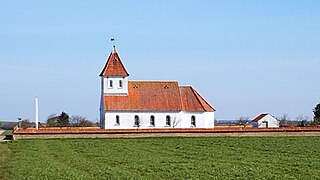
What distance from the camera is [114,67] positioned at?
2958 inches

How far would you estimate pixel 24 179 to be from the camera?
22.1 metres

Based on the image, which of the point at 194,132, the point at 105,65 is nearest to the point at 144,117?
the point at 105,65

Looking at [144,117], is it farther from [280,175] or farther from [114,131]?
[280,175]

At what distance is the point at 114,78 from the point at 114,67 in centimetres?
161

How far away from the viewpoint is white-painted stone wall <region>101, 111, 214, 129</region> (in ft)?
234

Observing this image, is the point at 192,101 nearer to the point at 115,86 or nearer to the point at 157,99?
the point at 157,99

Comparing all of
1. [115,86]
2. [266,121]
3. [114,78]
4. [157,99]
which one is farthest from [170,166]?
[266,121]

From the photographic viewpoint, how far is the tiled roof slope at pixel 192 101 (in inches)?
2901

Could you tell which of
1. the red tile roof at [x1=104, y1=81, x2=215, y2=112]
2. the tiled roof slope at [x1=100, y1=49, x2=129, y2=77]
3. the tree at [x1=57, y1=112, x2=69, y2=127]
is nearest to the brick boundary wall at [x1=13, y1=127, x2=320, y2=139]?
the red tile roof at [x1=104, y1=81, x2=215, y2=112]

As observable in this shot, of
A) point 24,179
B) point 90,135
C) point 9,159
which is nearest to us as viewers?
point 24,179

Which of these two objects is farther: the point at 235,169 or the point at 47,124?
the point at 47,124

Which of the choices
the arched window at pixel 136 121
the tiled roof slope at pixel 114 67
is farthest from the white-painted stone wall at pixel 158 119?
the tiled roof slope at pixel 114 67

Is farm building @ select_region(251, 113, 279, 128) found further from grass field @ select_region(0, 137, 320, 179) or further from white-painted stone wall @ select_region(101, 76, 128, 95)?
grass field @ select_region(0, 137, 320, 179)

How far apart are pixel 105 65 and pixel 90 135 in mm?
20209
